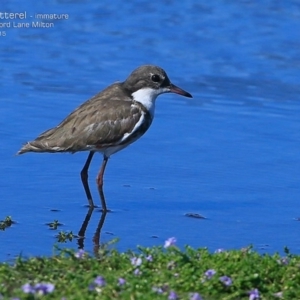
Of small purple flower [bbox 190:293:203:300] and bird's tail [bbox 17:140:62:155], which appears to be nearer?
small purple flower [bbox 190:293:203:300]

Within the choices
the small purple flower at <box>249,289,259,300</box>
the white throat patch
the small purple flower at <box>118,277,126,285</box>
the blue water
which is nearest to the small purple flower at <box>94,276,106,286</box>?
the small purple flower at <box>118,277,126,285</box>

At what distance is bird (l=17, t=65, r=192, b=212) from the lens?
35.1 ft

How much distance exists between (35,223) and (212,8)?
869cm

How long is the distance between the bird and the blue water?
42 centimetres

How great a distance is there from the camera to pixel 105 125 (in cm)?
1086

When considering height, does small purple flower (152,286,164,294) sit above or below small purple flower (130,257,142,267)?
below

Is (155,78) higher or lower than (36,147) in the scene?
higher

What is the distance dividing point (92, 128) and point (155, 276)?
167 inches

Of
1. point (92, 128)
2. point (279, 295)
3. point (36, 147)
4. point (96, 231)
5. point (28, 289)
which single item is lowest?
point (279, 295)

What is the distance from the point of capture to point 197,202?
34.7ft

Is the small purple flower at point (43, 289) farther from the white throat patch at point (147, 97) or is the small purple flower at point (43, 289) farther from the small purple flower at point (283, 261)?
the white throat patch at point (147, 97)

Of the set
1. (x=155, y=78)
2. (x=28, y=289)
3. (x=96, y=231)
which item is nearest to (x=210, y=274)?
(x=28, y=289)

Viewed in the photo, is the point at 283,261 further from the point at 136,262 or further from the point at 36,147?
the point at 36,147

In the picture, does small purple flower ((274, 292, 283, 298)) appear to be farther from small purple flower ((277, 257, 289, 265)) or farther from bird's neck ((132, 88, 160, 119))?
bird's neck ((132, 88, 160, 119))
